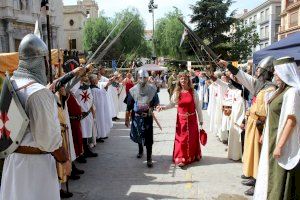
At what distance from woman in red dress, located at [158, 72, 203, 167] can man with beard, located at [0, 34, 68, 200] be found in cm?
421

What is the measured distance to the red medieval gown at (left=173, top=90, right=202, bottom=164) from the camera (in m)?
7.12

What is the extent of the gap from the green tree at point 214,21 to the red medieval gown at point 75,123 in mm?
32538

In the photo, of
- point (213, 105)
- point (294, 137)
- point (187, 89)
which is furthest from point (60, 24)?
point (294, 137)

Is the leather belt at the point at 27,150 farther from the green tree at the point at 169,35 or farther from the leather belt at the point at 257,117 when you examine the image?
the green tree at the point at 169,35

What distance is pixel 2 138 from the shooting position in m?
2.96

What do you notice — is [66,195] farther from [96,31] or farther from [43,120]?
[96,31]

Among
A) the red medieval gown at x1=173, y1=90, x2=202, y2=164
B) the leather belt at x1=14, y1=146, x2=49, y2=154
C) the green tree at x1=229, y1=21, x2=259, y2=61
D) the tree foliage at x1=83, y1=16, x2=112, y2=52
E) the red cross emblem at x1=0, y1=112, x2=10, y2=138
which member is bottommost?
the red medieval gown at x1=173, y1=90, x2=202, y2=164

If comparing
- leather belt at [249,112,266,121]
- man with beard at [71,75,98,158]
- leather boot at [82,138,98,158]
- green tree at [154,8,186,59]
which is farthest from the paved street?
green tree at [154,8,186,59]

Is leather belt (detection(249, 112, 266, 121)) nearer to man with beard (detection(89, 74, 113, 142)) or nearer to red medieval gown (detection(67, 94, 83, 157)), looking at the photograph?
red medieval gown (detection(67, 94, 83, 157))

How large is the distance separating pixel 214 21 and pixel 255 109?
113 feet

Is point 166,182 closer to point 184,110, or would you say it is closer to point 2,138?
point 184,110

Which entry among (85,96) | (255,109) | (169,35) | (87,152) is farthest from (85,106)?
(169,35)

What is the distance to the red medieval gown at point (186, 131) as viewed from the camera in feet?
23.4

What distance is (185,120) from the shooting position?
7172mm
